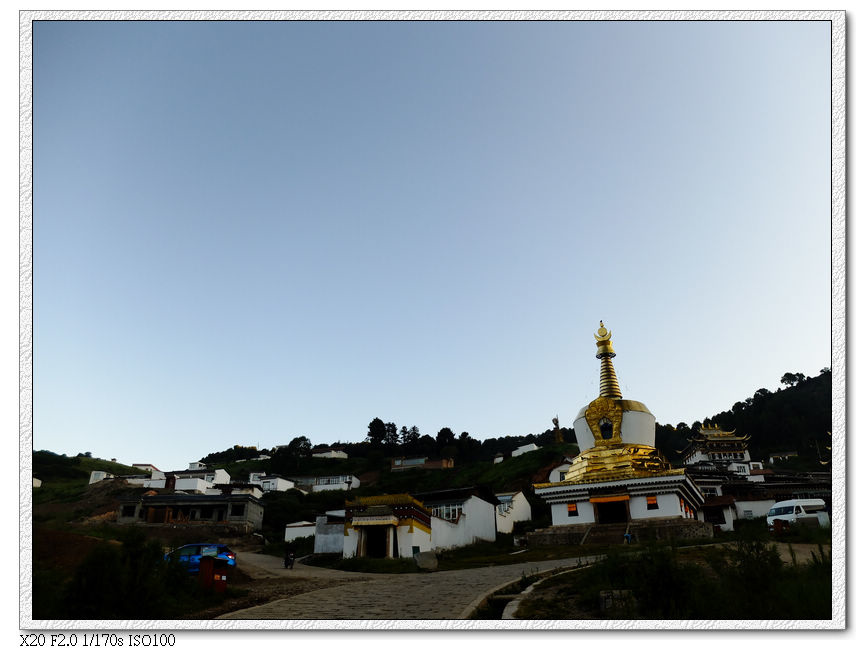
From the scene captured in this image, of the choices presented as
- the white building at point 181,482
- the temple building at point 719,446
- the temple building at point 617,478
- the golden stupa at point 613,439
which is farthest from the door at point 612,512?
the temple building at point 719,446

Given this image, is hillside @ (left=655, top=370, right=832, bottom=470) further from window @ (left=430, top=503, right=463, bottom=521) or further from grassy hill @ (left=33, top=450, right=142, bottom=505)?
grassy hill @ (left=33, top=450, right=142, bottom=505)

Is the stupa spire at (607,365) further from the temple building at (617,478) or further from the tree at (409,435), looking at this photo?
the tree at (409,435)

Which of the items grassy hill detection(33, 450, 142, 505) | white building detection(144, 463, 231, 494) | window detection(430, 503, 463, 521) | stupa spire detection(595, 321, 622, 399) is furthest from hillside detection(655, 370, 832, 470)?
grassy hill detection(33, 450, 142, 505)

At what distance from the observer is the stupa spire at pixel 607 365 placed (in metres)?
38.9

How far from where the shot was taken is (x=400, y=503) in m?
26.9

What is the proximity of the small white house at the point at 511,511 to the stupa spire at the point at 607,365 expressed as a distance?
10064 millimetres

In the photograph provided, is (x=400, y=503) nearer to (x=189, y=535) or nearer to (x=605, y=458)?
(x=605, y=458)

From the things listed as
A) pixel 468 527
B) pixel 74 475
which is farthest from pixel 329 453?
pixel 468 527

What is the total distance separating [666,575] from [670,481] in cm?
Result: 2382

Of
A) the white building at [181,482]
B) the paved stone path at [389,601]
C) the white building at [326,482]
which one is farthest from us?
the white building at [326,482]

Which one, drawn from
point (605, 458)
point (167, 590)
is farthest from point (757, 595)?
point (605, 458)

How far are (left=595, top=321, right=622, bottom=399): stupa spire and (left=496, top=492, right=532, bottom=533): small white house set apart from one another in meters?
10.1

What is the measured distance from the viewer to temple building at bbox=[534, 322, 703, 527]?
101 ft

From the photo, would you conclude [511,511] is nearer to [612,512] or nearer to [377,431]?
[612,512]
